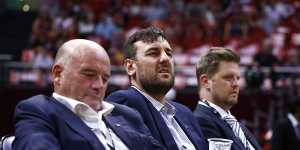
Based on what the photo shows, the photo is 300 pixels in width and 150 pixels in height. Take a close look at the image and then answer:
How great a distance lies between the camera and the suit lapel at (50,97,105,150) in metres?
3.06

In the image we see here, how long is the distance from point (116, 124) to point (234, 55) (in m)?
1.31

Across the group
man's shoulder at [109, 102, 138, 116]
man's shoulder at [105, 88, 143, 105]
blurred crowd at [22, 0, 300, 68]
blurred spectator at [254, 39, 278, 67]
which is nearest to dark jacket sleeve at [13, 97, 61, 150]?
man's shoulder at [109, 102, 138, 116]

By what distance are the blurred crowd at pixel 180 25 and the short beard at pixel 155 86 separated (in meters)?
9.06

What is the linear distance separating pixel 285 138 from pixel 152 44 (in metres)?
3.32

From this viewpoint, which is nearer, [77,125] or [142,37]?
[77,125]

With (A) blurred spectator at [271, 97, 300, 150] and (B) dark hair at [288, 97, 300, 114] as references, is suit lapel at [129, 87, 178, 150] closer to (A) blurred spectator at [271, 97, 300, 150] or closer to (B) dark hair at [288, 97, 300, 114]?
(A) blurred spectator at [271, 97, 300, 150]

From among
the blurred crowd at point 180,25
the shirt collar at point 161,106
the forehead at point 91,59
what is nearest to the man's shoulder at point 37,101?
the forehead at point 91,59

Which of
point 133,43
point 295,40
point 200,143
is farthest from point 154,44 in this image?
point 295,40

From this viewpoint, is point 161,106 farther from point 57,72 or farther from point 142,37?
point 57,72

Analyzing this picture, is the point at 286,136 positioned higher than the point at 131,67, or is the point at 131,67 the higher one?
the point at 131,67

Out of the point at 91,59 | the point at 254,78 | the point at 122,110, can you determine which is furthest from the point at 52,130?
the point at 254,78

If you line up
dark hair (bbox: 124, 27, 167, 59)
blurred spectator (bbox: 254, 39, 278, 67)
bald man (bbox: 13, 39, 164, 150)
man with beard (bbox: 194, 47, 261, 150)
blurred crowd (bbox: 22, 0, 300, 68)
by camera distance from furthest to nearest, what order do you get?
1. blurred crowd (bbox: 22, 0, 300, 68)
2. blurred spectator (bbox: 254, 39, 278, 67)
3. man with beard (bbox: 194, 47, 261, 150)
4. dark hair (bbox: 124, 27, 167, 59)
5. bald man (bbox: 13, 39, 164, 150)

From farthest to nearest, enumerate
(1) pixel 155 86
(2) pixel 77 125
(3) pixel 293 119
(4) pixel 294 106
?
(4) pixel 294 106, (3) pixel 293 119, (1) pixel 155 86, (2) pixel 77 125

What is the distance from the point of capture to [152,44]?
12.7 ft
